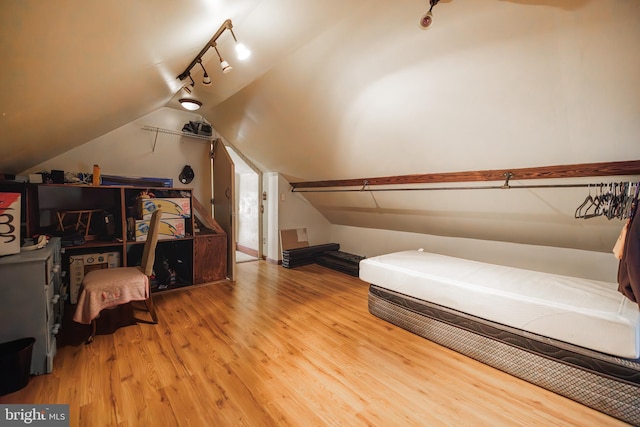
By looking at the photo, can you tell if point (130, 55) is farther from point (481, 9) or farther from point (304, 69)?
point (481, 9)

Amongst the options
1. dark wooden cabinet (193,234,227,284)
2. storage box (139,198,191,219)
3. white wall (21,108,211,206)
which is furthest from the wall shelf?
dark wooden cabinet (193,234,227,284)

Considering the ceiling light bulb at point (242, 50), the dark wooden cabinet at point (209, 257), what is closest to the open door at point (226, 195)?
the dark wooden cabinet at point (209, 257)

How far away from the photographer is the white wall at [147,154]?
3248mm

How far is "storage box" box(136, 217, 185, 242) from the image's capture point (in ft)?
10.00

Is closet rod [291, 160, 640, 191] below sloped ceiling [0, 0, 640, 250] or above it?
below

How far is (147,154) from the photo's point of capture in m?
3.69

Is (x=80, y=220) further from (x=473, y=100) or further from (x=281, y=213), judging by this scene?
(x=473, y=100)

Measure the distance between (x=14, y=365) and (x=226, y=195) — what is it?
258cm

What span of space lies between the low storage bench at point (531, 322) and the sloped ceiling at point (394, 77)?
0.90 metres

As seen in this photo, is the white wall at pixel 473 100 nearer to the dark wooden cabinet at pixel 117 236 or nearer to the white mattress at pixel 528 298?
the white mattress at pixel 528 298

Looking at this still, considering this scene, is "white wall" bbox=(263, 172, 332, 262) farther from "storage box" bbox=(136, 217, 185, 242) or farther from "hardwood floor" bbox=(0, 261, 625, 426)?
"hardwood floor" bbox=(0, 261, 625, 426)

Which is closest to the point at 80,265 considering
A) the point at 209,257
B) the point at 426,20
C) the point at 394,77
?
the point at 209,257

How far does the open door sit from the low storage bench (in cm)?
218

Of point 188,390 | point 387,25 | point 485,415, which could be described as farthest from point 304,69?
point 485,415
